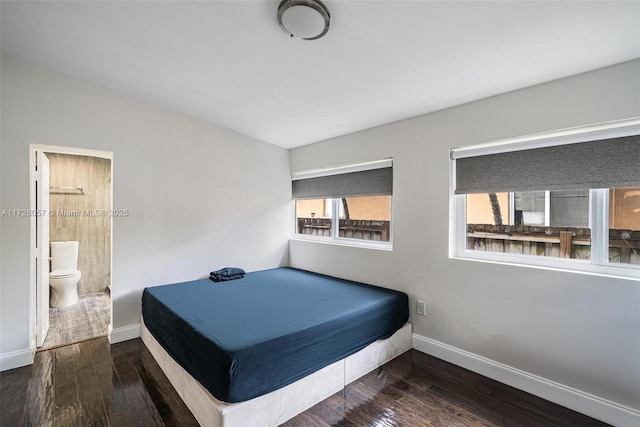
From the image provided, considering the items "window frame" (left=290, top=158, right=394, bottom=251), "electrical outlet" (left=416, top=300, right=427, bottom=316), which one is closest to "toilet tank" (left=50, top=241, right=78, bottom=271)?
"window frame" (left=290, top=158, right=394, bottom=251)

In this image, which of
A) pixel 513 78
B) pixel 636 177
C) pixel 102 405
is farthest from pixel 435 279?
pixel 102 405

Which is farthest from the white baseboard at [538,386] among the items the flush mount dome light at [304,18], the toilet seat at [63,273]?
the toilet seat at [63,273]

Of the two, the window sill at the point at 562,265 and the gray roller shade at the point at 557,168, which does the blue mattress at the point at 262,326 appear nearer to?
the window sill at the point at 562,265

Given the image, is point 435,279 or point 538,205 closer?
point 538,205

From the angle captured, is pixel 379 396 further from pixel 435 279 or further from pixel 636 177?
pixel 636 177

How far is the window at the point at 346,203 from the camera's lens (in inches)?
129

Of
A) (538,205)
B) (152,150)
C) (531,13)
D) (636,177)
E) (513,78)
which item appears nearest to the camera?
(531,13)

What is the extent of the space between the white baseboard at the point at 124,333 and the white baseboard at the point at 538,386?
9.57ft

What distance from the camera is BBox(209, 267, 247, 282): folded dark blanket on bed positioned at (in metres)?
3.36

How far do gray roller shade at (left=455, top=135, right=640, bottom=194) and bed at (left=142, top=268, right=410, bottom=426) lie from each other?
4.33ft

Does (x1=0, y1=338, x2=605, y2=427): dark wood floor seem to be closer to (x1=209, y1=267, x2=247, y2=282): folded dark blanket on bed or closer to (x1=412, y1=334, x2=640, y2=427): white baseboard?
(x1=412, y1=334, x2=640, y2=427): white baseboard

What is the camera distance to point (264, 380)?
1.70 meters

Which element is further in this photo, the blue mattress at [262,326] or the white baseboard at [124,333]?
the white baseboard at [124,333]

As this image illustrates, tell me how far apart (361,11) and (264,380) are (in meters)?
2.23
